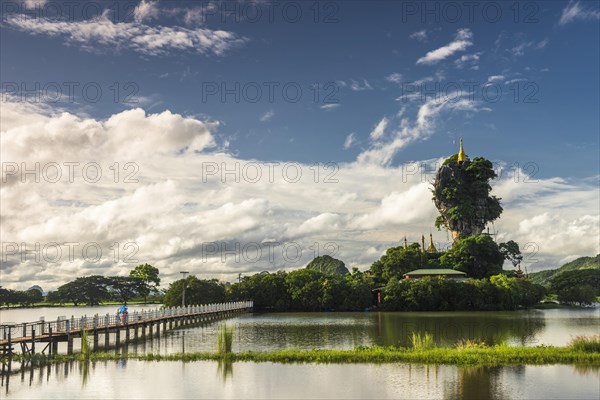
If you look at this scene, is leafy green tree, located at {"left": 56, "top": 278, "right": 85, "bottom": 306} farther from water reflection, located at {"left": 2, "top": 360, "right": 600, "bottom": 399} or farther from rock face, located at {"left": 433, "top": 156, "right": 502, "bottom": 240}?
water reflection, located at {"left": 2, "top": 360, "right": 600, "bottom": 399}

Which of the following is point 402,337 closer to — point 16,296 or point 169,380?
point 169,380

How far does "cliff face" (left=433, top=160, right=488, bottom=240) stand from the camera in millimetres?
117625

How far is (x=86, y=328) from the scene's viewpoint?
37969 millimetres

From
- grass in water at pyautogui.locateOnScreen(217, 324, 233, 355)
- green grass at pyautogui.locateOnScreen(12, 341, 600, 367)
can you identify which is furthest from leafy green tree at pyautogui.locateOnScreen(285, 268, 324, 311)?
green grass at pyautogui.locateOnScreen(12, 341, 600, 367)

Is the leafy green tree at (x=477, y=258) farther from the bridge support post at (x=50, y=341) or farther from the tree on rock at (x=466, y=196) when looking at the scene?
the bridge support post at (x=50, y=341)

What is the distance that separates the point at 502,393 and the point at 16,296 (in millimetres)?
137652

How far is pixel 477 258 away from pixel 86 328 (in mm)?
78167

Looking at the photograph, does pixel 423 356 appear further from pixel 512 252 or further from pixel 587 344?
pixel 512 252

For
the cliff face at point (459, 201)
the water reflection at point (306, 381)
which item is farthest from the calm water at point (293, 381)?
the cliff face at point (459, 201)

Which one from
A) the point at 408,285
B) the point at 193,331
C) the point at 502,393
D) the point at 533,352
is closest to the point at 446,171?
the point at 408,285

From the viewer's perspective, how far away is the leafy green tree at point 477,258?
102 meters

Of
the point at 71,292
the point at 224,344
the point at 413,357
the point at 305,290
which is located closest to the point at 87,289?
the point at 71,292

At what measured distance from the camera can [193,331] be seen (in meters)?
53.3

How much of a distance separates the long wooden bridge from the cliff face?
62.5 metres
